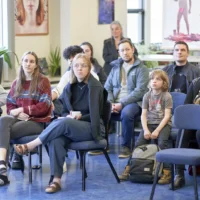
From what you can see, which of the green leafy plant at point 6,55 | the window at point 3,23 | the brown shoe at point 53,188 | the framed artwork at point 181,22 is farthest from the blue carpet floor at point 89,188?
the framed artwork at point 181,22

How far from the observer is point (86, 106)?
5.21 meters

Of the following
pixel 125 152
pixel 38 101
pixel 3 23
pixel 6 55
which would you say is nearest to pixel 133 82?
pixel 125 152

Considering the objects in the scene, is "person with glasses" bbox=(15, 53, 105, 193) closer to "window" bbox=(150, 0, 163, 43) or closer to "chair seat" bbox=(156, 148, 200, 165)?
"chair seat" bbox=(156, 148, 200, 165)

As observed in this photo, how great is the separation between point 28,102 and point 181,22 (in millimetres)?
3192

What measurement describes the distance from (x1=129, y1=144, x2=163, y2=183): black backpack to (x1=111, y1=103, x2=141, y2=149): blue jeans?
2.81 feet

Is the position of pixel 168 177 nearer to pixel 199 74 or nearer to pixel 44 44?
pixel 199 74

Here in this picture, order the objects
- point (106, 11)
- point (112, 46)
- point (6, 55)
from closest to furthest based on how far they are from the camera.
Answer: point (6, 55) → point (112, 46) → point (106, 11)

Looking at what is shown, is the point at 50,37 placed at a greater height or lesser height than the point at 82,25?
lesser

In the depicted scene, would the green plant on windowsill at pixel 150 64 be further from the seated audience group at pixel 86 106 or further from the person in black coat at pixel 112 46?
the seated audience group at pixel 86 106

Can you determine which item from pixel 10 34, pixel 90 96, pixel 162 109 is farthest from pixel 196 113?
pixel 10 34

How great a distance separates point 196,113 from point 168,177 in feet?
2.32

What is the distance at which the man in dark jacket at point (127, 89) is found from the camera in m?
6.10

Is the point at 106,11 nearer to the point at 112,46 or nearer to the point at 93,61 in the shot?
the point at 112,46

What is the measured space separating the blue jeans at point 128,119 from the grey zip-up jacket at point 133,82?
0.27 ft
